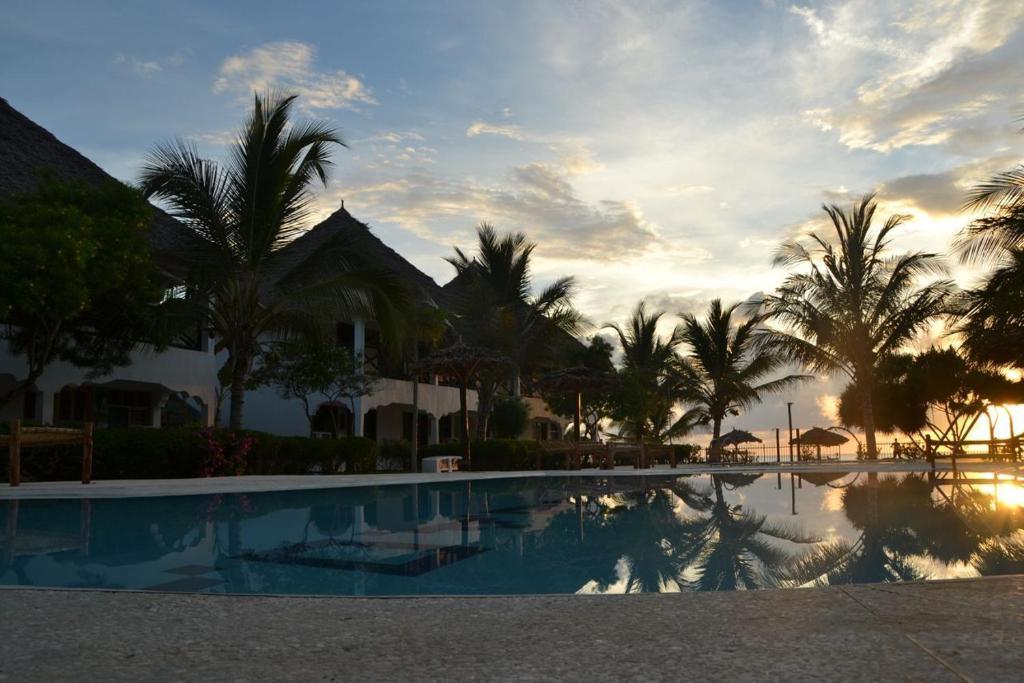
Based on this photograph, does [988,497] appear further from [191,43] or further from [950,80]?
[191,43]

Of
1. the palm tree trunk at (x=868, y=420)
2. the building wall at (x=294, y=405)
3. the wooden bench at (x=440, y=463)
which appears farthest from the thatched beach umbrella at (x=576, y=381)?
the palm tree trunk at (x=868, y=420)

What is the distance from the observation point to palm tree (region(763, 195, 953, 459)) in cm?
2731

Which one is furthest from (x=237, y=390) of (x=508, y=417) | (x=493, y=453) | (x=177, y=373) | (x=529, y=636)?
(x=529, y=636)

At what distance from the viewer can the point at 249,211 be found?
16.9 m

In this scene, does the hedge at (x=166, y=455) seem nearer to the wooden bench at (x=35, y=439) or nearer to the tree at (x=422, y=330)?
the wooden bench at (x=35, y=439)

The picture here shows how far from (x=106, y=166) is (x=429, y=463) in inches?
503

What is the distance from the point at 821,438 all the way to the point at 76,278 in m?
27.4

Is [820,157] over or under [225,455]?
over

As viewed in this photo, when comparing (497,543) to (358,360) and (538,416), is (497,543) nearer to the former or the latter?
(358,360)

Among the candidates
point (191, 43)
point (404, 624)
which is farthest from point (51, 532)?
point (191, 43)

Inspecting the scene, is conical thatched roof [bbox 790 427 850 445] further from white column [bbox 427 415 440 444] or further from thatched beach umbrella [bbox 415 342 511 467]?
thatched beach umbrella [bbox 415 342 511 467]

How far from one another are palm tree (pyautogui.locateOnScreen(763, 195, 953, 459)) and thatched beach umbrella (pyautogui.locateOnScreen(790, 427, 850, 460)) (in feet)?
8.83

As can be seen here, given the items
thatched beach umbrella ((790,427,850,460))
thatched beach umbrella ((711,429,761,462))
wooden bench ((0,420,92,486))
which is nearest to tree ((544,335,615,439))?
thatched beach umbrella ((711,429,761,462))

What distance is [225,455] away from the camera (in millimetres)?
16438
